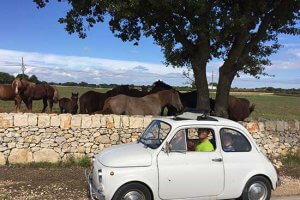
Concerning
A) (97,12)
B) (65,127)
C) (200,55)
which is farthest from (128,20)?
(65,127)

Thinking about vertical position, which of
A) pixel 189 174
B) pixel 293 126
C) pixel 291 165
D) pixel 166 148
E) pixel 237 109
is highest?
pixel 237 109

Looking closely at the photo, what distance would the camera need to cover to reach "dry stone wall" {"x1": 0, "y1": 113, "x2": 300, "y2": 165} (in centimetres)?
1245

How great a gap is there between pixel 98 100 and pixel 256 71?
30.1ft

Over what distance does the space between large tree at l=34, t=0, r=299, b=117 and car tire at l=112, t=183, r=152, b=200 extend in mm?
6746

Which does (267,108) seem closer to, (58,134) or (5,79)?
(58,134)

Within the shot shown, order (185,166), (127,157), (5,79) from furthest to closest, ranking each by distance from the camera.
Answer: (5,79)
(185,166)
(127,157)

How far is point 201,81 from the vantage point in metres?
16.1

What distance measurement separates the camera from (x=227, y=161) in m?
8.28

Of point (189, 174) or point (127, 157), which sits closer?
point (127, 157)

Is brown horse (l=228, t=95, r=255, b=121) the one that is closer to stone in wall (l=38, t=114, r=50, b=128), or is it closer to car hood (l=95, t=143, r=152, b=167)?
stone in wall (l=38, t=114, r=50, b=128)

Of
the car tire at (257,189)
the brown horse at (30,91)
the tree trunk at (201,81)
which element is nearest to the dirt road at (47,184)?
the car tire at (257,189)

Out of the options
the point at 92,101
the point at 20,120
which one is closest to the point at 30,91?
the point at 92,101

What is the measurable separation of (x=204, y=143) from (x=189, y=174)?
0.77m

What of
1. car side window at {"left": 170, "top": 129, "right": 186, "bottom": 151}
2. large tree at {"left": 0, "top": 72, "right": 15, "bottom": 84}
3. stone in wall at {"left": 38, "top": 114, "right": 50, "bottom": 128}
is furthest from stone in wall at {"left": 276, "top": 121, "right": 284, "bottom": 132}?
large tree at {"left": 0, "top": 72, "right": 15, "bottom": 84}
